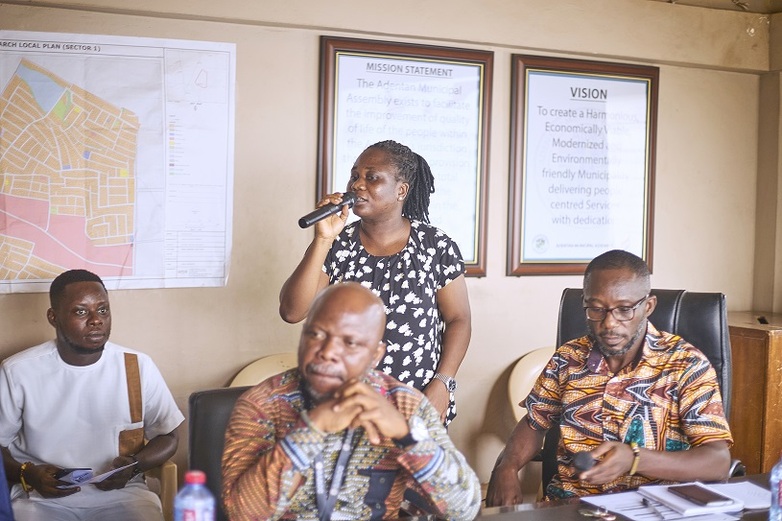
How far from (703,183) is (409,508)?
3410 millimetres

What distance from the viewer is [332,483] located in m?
1.81

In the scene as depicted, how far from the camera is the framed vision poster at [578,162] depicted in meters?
4.33

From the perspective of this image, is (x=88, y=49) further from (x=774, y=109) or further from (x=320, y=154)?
(x=774, y=109)

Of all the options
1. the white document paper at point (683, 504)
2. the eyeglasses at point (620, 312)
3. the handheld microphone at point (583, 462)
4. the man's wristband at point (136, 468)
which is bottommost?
the man's wristband at point (136, 468)

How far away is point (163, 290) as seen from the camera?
12.1 feet

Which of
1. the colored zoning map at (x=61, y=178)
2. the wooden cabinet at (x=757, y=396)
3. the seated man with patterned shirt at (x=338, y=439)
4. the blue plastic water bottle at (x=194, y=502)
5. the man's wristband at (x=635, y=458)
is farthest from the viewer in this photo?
the wooden cabinet at (x=757, y=396)

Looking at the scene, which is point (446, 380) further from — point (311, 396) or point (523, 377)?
point (523, 377)

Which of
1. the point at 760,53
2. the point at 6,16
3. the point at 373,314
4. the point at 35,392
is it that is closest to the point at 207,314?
the point at 35,392

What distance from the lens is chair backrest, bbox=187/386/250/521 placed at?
85.6 inches

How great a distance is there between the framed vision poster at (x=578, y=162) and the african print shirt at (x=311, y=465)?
2.52 meters

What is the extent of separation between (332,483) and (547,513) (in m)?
0.52

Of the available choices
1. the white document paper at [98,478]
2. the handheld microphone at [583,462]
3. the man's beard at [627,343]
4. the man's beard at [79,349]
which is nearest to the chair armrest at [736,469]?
the man's beard at [627,343]

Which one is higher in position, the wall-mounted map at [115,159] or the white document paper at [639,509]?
the wall-mounted map at [115,159]

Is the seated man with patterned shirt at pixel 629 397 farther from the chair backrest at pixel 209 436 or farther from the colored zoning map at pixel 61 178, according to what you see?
the colored zoning map at pixel 61 178
